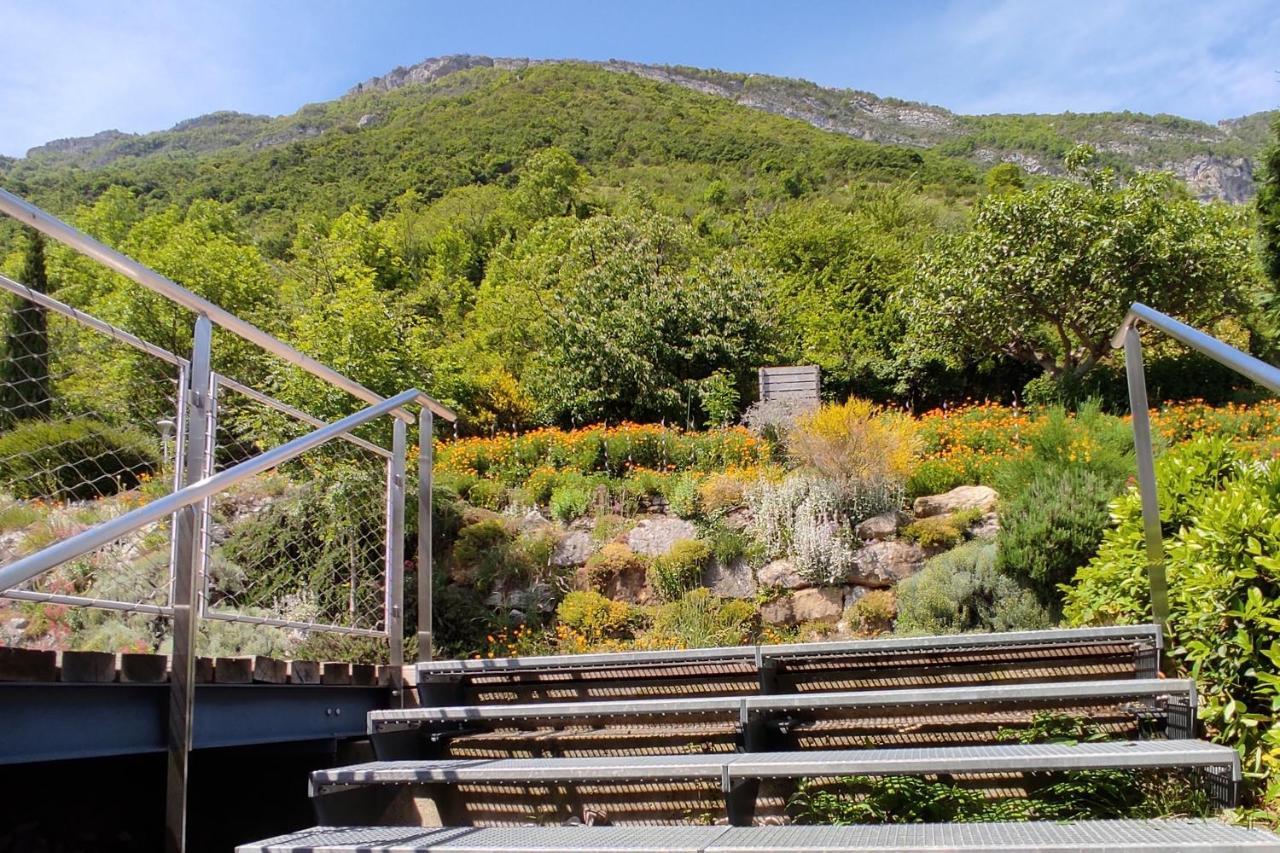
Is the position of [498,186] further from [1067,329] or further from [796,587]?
[796,587]

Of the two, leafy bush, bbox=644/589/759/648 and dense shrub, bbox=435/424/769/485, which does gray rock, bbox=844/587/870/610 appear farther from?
dense shrub, bbox=435/424/769/485

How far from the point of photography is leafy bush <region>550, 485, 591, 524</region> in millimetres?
8109

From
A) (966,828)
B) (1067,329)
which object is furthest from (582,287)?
(966,828)

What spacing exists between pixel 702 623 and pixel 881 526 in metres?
1.72

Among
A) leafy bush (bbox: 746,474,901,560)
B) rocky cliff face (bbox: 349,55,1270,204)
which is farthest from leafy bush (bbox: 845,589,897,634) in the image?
rocky cliff face (bbox: 349,55,1270,204)

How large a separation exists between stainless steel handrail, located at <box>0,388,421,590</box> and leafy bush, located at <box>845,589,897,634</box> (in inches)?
161

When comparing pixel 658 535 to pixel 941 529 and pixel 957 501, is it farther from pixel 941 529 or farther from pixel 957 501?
pixel 957 501

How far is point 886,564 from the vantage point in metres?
6.75

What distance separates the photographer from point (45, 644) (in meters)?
5.66

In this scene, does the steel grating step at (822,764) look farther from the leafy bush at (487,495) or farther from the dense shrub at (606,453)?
the dense shrub at (606,453)

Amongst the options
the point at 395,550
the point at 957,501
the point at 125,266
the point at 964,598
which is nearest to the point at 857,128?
the point at 957,501

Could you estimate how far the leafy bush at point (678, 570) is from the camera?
6820 millimetres

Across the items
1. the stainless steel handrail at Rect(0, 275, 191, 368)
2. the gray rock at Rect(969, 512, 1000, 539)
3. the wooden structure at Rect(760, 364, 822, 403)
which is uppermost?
the wooden structure at Rect(760, 364, 822, 403)

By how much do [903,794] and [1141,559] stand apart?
58.2 inches
